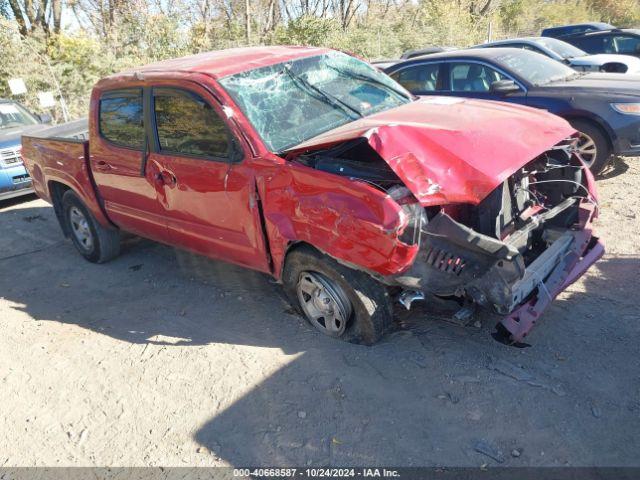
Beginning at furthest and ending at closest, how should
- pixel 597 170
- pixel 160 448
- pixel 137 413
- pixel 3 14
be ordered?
pixel 3 14
pixel 597 170
pixel 137 413
pixel 160 448

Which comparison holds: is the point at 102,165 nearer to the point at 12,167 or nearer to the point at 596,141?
the point at 12,167

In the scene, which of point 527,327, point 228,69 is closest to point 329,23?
point 228,69

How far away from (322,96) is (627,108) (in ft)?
Result: 12.8

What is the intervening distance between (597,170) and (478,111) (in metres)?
3.20

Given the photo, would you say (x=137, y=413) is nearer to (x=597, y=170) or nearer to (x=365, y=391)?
(x=365, y=391)

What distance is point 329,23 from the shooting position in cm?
1798

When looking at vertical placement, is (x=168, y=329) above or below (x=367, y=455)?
below

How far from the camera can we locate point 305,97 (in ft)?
12.6

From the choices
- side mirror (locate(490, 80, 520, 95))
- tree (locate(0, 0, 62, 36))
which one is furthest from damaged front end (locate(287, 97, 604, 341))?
tree (locate(0, 0, 62, 36))

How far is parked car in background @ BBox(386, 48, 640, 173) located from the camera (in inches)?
226

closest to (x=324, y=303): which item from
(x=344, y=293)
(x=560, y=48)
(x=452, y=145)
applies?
(x=344, y=293)

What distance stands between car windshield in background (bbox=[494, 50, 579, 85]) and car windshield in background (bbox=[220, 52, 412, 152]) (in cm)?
295

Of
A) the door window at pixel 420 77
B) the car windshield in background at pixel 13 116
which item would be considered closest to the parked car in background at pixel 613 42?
the door window at pixel 420 77

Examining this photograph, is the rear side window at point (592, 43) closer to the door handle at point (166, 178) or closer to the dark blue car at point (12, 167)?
the door handle at point (166, 178)
